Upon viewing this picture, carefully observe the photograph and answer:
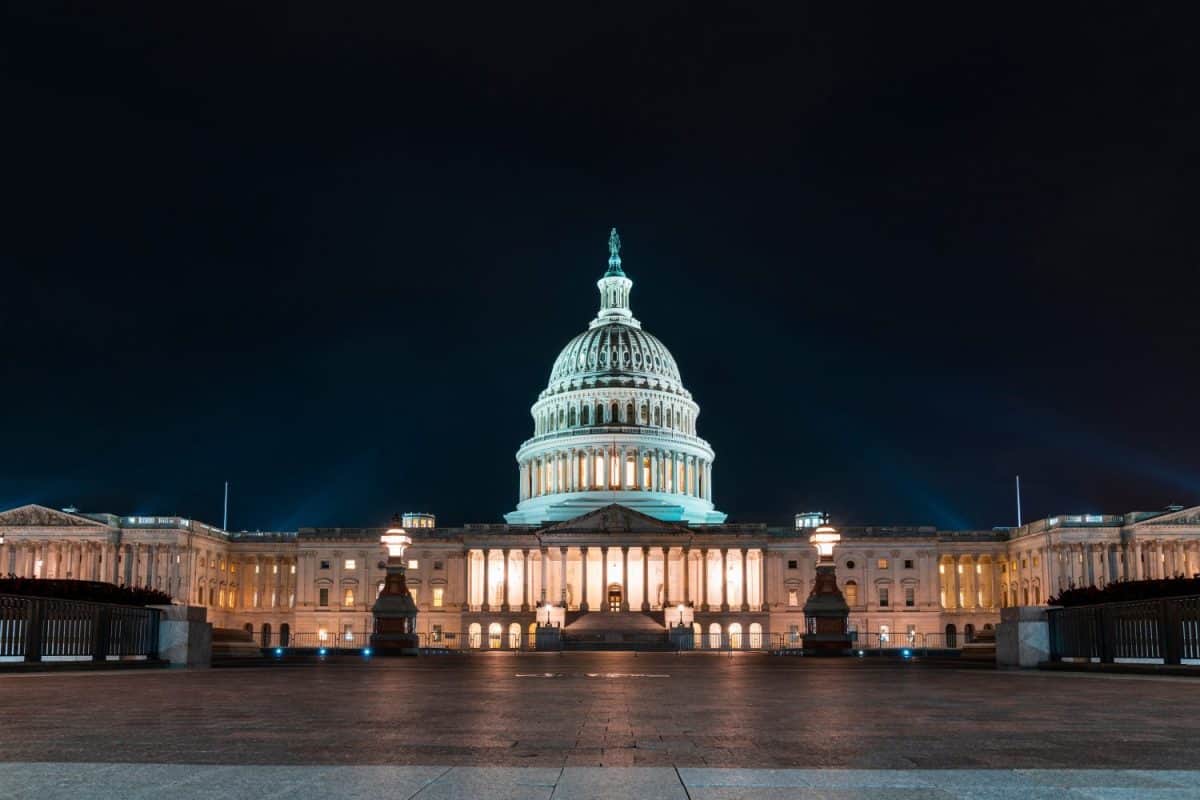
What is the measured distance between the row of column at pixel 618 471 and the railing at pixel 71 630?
11498 cm

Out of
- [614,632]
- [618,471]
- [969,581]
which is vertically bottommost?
[614,632]

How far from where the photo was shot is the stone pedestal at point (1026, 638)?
122 ft

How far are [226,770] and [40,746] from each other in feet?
8.93

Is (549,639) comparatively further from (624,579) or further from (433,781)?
(433,781)

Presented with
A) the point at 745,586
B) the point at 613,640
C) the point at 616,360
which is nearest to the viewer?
the point at 613,640

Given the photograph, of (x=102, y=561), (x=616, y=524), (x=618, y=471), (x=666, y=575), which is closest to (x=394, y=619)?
(x=616, y=524)

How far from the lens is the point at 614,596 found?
5251 inches

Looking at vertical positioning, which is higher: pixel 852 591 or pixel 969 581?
pixel 969 581

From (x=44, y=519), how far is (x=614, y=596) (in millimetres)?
60948

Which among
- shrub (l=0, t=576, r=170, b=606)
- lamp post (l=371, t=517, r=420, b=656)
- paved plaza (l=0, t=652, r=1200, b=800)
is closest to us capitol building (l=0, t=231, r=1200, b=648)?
lamp post (l=371, t=517, r=420, b=656)

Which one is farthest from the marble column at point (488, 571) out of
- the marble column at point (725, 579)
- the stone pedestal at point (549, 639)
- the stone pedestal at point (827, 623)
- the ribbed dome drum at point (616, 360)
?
the stone pedestal at point (827, 623)

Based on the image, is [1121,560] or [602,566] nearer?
[1121,560]

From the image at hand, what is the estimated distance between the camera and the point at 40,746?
11188 mm

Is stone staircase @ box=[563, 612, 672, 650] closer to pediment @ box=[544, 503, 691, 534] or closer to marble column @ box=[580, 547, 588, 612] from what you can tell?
marble column @ box=[580, 547, 588, 612]
